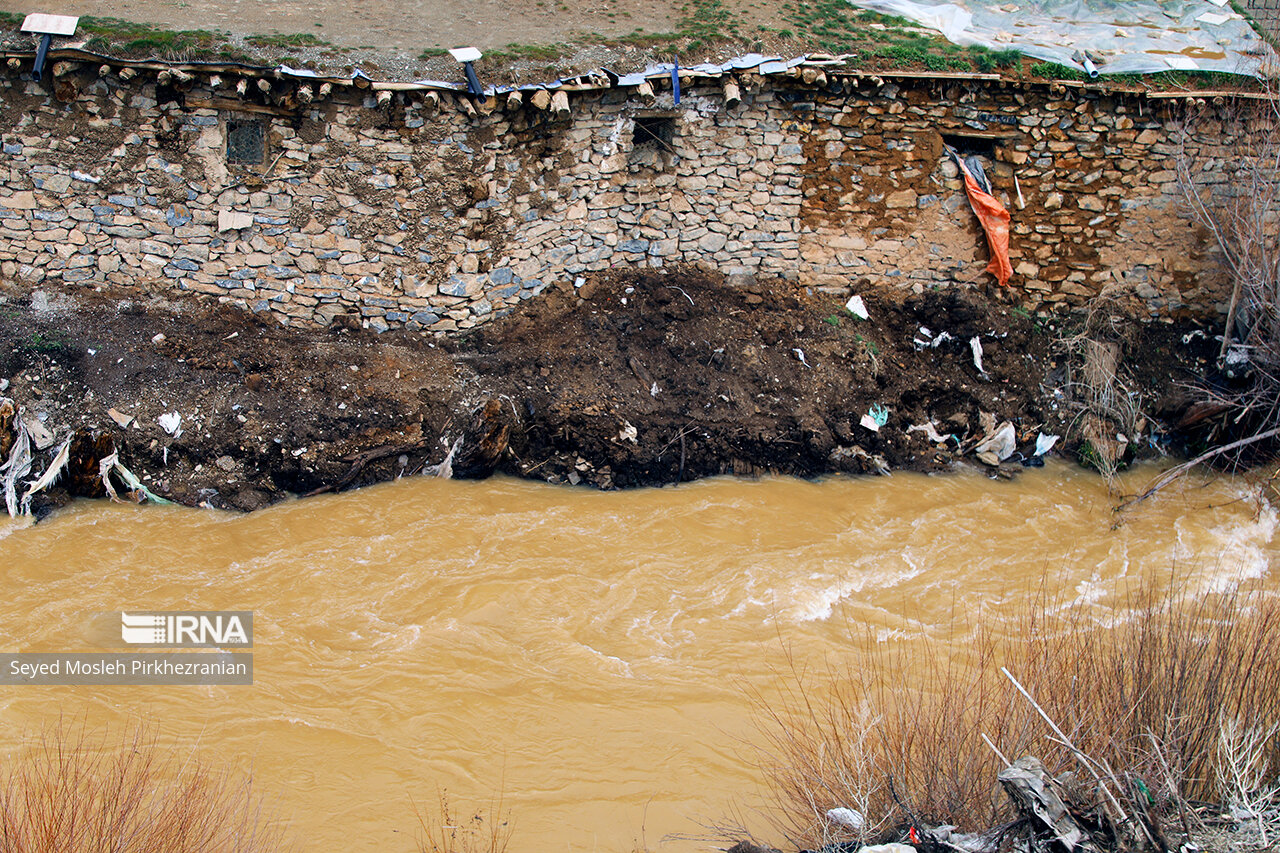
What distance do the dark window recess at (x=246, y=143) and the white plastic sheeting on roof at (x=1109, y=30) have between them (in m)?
5.97

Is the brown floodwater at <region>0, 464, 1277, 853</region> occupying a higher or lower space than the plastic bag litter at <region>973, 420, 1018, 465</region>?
lower

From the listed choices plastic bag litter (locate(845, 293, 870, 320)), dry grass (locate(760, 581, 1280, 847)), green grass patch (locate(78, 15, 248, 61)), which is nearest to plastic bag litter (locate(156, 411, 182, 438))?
green grass patch (locate(78, 15, 248, 61))

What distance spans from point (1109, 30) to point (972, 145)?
196 centimetres

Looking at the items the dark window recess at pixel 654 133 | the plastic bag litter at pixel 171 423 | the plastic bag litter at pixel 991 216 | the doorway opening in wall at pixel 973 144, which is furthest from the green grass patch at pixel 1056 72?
Result: the plastic bag litter at pixel 171 423

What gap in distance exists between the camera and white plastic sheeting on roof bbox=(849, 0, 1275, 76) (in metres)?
8.48

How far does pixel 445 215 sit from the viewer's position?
7727 millimetres

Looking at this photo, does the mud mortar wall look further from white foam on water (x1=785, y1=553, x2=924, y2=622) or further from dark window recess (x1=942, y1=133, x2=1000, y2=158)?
white foam on water (x1=785, y1=553, x2=924, y2=622)

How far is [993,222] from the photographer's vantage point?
8.60 meters

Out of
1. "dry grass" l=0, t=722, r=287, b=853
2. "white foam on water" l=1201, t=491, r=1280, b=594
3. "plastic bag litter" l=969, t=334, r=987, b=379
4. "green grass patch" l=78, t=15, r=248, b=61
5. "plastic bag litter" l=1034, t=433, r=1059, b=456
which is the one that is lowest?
"dry grass" l=0, t=722, r=287, b=853

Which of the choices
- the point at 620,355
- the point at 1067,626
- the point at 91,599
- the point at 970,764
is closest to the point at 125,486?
the point at 91,599

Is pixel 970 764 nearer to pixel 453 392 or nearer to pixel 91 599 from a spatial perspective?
pixel 453 392

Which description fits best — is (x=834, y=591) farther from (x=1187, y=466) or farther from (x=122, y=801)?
(x=122, y=801)

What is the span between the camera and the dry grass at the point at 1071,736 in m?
4.23

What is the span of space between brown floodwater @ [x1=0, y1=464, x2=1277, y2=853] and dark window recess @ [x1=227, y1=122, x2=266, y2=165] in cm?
286
